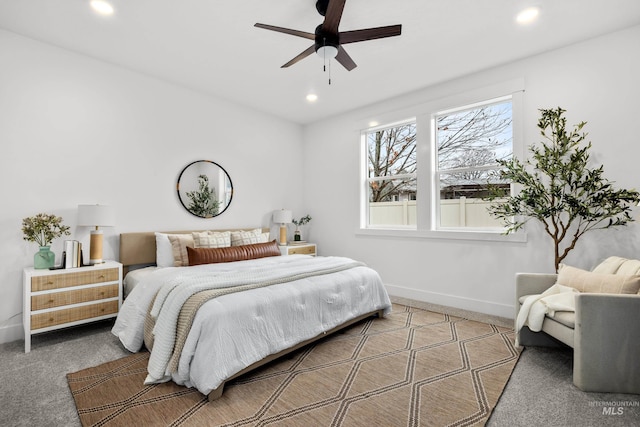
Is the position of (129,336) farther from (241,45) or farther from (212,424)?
(241,45)

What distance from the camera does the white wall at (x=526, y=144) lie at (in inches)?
114

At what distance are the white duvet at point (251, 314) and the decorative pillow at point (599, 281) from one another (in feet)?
5.44

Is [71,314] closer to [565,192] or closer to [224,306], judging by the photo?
[224,306]

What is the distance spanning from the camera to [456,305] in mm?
3914

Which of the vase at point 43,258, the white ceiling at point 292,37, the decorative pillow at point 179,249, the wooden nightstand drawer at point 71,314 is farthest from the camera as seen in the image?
the decorative pillow at point 179,249

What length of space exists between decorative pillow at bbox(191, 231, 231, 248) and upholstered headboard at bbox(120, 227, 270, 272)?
0.50 metres

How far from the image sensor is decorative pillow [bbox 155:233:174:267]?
3613mm

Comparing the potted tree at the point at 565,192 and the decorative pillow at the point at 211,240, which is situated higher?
the potted tree at the point at 565,192

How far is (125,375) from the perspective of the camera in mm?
2283

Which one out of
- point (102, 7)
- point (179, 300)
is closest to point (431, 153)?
point (179, 300)

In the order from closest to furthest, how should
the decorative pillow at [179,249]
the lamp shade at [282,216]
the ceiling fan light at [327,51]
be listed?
the ceiling fan light at [327,51], the decorative pillow at [179,249], the lamp shade at [282,216]

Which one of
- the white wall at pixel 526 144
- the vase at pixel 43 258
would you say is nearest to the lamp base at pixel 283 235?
the white wall at pixel 526 144

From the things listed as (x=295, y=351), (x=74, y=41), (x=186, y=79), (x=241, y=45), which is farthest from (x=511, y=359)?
(x=74, y=41)

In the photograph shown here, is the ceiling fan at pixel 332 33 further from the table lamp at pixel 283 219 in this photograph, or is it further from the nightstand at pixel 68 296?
the table lamp at pixel 283 219
